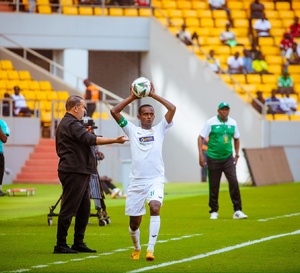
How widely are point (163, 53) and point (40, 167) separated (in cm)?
789

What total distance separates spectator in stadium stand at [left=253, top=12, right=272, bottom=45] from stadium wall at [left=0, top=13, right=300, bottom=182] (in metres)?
3.80

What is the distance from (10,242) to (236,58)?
1053 inches

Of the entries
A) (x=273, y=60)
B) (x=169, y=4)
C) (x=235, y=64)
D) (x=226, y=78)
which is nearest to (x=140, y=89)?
(x=226, y=78)

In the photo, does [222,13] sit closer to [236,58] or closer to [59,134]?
[236,58]

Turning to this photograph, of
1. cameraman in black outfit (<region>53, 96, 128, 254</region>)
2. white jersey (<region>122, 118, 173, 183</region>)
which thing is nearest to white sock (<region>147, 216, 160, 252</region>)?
white jersey (<region>122, 118, 173, 183</region>)

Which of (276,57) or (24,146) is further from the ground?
(276,57)

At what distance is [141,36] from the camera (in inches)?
1661

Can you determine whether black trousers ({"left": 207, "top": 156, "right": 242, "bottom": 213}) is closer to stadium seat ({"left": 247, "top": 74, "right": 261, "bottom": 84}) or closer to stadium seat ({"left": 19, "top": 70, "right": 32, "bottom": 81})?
stadium seat ({"left": 19, "top": 70, "right": 32, "bottom": 81})

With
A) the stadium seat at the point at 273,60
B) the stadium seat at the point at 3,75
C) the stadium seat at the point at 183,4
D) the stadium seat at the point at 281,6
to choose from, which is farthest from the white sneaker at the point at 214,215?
the stadium seat at the point at 281,6

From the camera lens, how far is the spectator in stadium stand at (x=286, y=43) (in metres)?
43.4

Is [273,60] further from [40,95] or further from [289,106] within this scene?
[40,95]

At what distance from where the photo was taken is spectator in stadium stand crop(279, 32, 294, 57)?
43.4 metres

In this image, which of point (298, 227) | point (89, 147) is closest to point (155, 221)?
point (89, 147)

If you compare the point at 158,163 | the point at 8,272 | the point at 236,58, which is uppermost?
the point at 236,58
